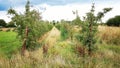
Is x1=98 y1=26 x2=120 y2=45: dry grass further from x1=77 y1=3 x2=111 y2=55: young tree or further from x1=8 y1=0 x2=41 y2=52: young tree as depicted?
x1=8 y1=0 x2=41 y2=52: young tree

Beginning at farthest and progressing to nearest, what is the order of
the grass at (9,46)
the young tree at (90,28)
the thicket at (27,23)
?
the grass at (9,46) < the thicket at (27,23) < the young tree at (90,28)

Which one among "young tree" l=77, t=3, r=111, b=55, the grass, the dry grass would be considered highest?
"young tree" l=77, t=3, r=111, b=55

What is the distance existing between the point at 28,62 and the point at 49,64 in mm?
681

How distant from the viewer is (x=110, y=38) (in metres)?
21.0

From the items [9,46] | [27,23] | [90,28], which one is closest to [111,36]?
[9,46]

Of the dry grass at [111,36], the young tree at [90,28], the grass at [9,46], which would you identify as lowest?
the grass at [9,46]

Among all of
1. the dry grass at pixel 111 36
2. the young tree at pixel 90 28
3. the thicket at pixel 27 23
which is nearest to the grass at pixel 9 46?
the thicket at pixel 27 23

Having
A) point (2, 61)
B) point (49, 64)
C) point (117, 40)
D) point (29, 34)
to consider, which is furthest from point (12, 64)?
point (117, 40)

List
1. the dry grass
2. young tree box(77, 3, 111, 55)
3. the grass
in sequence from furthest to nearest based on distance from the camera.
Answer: the dry grass < the grass < young tree box(77, 3, 111, 55)

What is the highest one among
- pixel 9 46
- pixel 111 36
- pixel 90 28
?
pixel 90 28

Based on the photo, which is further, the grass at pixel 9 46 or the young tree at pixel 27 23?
the grass at pixel 9 46

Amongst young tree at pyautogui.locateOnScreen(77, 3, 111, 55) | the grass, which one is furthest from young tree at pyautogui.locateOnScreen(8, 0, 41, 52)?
young tree at pyautogui.locateOnScreen(77, 3, 111, 55)

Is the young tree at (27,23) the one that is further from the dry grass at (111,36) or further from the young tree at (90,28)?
the dry grass at (111,36)

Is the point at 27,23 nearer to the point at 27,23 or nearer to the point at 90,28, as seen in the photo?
the point at 27,23
